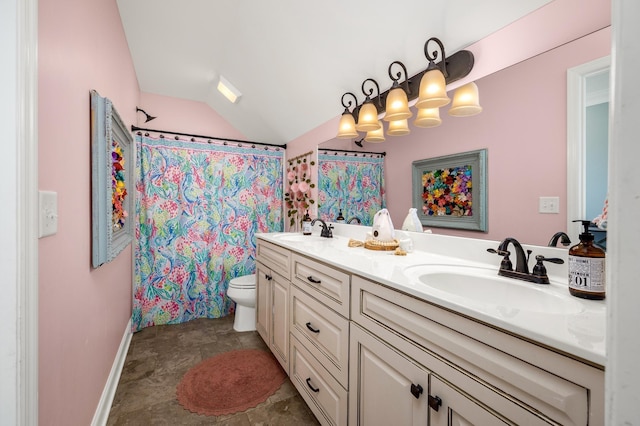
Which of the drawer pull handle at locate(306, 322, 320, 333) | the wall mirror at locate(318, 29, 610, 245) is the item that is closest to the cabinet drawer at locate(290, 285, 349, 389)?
the drawer pull handle at locate(306, 322, 320, 333)

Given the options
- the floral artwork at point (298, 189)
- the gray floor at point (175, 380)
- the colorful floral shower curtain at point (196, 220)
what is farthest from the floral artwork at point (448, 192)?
the colorful floral shower curtain at point (196, 220)

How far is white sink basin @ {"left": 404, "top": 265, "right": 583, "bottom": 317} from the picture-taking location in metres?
0.81

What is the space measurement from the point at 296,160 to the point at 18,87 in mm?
2289

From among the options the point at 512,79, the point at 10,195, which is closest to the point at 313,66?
the point at 512,79

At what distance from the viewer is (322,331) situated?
52.6 inches

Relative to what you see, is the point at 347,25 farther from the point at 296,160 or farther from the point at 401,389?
the point at 401,389

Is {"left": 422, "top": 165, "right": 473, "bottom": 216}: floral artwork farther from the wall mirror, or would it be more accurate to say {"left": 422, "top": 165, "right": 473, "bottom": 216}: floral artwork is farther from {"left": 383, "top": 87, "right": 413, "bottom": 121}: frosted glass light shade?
{"left": 383, "top": 87, "right": 413, "bottom": 121}: frosted glass light shade

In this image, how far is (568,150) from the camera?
0.97 metres

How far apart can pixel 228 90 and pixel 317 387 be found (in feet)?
8.63

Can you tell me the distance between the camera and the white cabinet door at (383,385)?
83 cm

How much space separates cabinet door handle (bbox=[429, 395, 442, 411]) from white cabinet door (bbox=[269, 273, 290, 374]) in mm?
1077

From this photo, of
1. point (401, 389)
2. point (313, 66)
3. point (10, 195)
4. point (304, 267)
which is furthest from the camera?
point (313, 66)

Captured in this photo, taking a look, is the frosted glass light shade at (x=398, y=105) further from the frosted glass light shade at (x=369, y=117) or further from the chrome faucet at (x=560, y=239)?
the chrome faucet at (x=560, y=239)

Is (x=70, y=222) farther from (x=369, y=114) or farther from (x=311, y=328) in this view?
(x=369, y=114)
